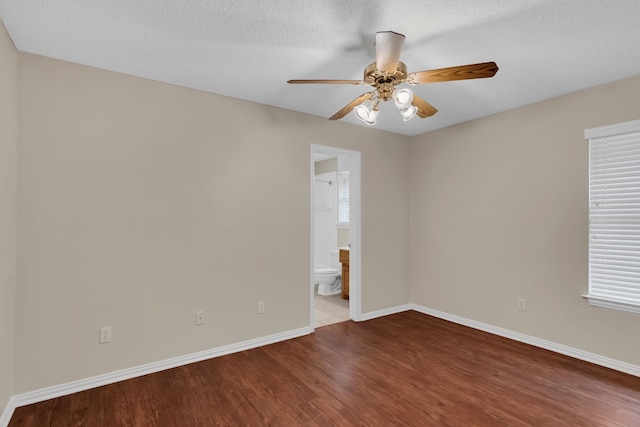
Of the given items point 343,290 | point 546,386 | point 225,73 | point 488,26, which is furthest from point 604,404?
A: point 225,73

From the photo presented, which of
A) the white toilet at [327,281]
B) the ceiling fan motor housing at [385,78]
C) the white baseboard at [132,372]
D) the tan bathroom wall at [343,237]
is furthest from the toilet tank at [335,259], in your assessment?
the ceiling fan motor housing at [385,78]

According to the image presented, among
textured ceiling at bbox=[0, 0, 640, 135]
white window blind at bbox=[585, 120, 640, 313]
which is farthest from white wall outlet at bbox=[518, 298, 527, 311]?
textured ceiling at bbox=[0, 0, 640, 135]

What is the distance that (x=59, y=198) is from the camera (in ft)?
7.85

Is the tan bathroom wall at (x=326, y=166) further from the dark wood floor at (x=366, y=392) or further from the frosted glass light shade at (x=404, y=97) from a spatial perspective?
the frosted glass light shade at (x=404, y=97)

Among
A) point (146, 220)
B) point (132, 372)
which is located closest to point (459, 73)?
point (146, 220)

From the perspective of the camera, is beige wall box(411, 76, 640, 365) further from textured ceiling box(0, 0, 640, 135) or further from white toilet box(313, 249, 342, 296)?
white toilet box(313, 249, 342, 296)

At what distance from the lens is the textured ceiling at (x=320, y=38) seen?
1832 millimetres

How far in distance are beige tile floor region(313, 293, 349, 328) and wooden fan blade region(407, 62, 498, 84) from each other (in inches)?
115

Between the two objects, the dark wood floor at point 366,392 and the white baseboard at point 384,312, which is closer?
the dark wood floor at point 366,392

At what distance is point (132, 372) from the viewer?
2.64 meters

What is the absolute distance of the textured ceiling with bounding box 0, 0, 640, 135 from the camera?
6.01 feet

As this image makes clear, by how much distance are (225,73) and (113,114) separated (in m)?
0.93

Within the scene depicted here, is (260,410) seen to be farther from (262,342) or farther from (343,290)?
(343,290)

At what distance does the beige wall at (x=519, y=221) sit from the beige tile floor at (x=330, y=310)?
3.49 ft
